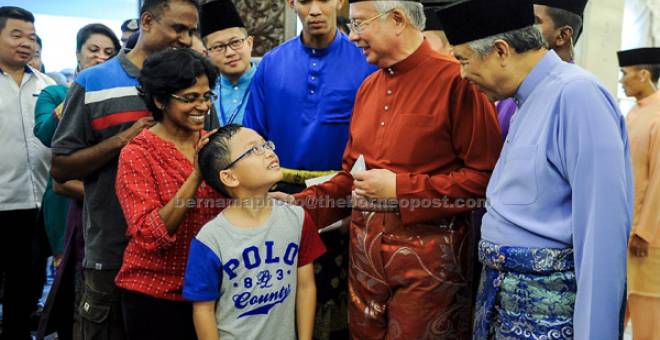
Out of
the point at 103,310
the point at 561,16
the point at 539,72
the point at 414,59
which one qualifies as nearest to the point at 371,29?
the point at 414,59

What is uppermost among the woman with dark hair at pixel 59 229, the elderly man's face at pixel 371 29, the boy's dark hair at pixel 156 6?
the boy's dark hair at pixel 156 6

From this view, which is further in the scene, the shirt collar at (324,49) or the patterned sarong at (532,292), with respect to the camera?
the shirt collar at (324,49)

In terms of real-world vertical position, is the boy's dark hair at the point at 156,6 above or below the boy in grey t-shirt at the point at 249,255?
above

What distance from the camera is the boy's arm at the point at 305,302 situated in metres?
1.95

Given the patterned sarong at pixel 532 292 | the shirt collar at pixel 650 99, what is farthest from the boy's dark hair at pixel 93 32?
the shirt collar at pixel 650 99

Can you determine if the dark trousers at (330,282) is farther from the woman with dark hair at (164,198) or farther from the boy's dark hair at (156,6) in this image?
the boy's dark hair at (156,6)

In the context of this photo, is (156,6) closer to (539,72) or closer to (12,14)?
(539,72)

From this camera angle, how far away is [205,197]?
2.02 metres

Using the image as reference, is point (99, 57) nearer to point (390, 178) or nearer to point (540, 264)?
point (390, 178)

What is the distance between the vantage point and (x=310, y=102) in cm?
249

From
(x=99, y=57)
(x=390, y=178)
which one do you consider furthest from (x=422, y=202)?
(x=99, y=57)

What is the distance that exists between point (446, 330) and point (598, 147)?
0.85m

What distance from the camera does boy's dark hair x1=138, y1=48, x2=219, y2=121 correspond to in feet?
6.43

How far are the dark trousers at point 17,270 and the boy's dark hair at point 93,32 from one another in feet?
3.92
